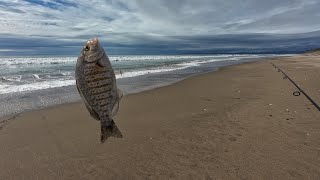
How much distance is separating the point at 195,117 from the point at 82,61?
6.01 meters

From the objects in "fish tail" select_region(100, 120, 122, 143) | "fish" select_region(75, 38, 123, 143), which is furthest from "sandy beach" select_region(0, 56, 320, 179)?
"fish" select_region(75, 38, 123, 143)

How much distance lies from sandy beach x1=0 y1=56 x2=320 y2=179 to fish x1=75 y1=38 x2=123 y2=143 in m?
2.17

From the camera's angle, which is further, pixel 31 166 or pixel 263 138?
pixel 263 138

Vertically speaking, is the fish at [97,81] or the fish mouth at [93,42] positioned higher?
the fish mouth at [93,42]

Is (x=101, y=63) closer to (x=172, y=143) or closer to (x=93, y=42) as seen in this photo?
(x=93, y=42)

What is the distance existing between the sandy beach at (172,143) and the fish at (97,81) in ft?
7.11

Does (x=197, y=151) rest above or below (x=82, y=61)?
below

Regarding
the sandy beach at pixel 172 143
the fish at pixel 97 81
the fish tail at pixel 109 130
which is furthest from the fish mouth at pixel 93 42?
the sandy beach at pixel 172 143

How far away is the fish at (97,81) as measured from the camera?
2.68 metres

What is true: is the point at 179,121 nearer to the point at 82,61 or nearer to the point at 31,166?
the point at 31,166

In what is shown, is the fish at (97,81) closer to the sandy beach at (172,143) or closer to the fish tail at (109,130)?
the fish tail at (109,130)

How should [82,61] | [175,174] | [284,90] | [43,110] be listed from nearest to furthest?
[82,61] → [175,174] → [43,110] → [284,90]

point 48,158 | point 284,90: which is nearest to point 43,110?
point 48,158

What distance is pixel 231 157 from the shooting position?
17.8 feet
